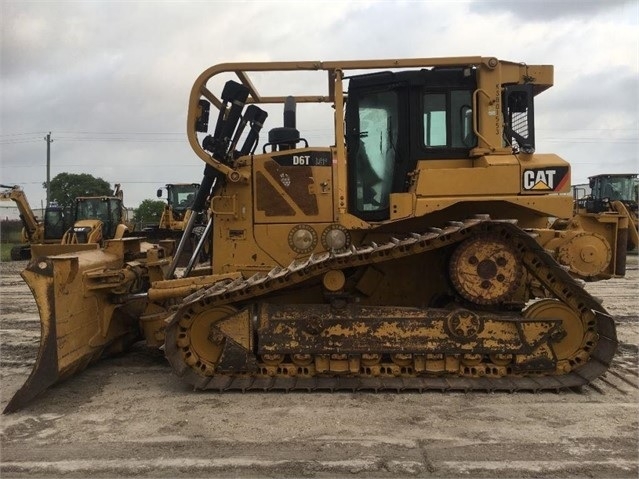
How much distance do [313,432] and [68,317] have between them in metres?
2.68

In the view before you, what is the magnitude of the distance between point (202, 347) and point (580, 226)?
14.7 feet

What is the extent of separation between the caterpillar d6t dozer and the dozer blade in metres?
0.02

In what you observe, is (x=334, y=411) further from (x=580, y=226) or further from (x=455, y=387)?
(x=580, y=226)

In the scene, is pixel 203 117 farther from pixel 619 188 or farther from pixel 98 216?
pixel 619 188

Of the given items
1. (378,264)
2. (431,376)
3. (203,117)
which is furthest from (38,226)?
(431,376)

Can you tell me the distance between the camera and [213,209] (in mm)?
6188

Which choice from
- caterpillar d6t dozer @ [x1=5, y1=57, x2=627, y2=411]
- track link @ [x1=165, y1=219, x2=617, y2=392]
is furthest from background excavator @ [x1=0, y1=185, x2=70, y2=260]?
track link @ [x1=165, y1=219, x2=617, y2=392]

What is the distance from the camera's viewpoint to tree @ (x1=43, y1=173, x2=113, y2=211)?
62969 millimetres

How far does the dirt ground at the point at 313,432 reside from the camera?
141 inches

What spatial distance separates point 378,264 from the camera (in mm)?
5797

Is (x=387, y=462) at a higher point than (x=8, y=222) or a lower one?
lower

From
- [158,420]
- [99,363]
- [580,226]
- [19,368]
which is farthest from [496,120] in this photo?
[19,368]

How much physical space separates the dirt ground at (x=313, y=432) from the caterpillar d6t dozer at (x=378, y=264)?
0.92 ft

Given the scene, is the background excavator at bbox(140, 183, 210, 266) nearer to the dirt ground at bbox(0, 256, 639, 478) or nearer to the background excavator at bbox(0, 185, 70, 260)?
the background excavator at bbox(0, 185, 70, 260)
